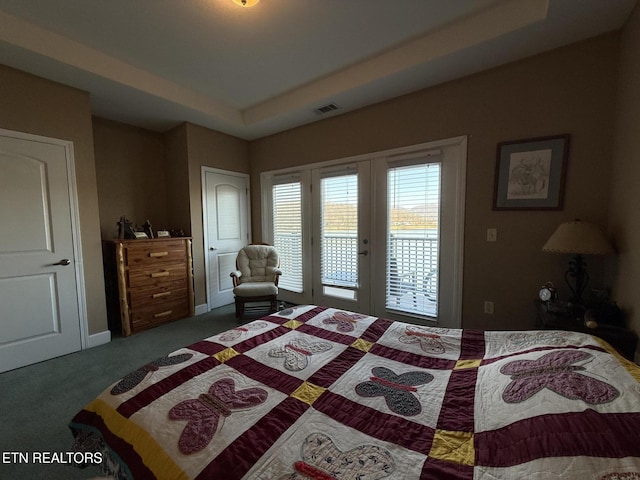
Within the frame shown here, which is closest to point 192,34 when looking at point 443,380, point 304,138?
point 304,138

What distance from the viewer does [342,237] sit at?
3512 millimetres

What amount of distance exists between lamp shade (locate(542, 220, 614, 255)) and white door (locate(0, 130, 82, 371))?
4.25m

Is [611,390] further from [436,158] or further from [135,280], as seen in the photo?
[135,280]

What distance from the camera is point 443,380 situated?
113 cm

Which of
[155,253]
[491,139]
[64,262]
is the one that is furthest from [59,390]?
[491,139]

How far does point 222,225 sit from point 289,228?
102 centimetres

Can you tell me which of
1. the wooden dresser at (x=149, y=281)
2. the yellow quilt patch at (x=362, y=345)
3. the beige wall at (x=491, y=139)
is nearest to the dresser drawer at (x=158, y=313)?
the wooden dresser at (x=149, y=281)

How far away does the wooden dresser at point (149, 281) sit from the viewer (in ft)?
10.0

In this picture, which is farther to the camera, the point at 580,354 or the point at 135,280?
the point at 135,280

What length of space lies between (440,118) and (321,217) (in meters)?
1.79

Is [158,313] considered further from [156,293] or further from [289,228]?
[289,228]

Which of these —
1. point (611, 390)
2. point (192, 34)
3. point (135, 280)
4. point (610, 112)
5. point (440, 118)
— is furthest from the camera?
Answer: point (135, 280)

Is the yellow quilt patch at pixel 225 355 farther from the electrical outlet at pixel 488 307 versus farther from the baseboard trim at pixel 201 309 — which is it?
the baseboard trim at pixel 201 309

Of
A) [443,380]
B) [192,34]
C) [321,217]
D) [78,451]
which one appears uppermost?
[192,34]
